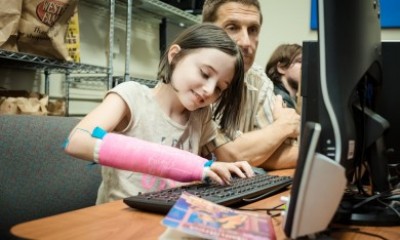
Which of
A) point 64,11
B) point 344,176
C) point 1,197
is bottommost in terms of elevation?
point 1,197

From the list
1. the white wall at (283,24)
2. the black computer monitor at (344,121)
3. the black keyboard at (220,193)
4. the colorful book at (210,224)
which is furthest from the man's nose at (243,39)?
the white wall at (283,24)

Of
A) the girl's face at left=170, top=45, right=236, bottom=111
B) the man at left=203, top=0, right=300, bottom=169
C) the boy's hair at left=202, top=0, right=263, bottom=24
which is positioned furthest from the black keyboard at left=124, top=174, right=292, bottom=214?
the boy's hair at left=202, top=0, right=263, bottom=24

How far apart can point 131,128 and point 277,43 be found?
2.05 metres

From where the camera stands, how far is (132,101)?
101 cm

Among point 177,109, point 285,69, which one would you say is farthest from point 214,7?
point 285,69

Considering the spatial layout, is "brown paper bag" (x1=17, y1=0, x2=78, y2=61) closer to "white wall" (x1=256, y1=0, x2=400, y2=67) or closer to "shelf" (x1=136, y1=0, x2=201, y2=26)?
"shelf" (x1=136, y1=0, x2=201, y2=26)

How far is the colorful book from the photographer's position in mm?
448

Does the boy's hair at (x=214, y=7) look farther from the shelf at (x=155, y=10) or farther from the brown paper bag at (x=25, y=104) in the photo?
the shelf at (x=155, y=10)

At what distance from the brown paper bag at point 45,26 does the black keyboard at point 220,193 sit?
44.6 inches

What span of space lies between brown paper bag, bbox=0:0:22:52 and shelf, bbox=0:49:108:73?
2.3 inches

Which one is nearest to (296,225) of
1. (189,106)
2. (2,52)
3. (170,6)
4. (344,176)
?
(344,176)

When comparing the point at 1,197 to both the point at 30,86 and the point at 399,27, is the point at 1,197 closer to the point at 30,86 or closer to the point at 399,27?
the point at 30,86

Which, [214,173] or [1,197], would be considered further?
[1,197]

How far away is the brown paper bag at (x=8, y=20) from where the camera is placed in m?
1.49
